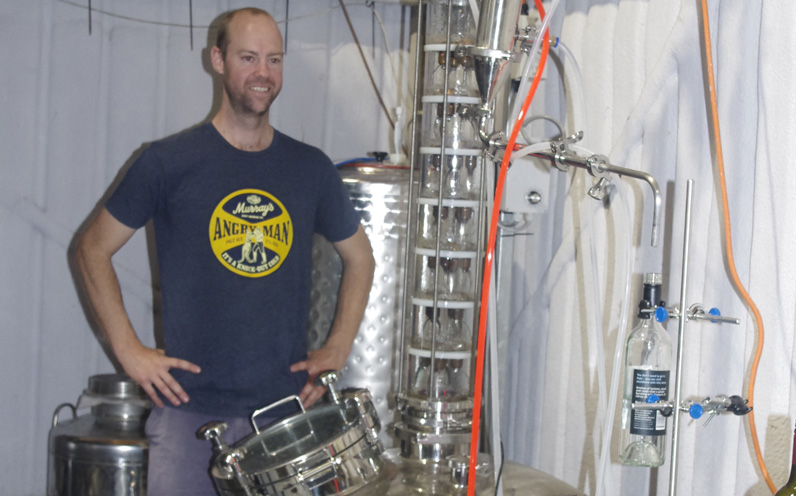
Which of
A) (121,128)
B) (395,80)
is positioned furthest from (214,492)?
(395,80)

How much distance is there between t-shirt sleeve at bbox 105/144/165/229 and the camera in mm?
1978

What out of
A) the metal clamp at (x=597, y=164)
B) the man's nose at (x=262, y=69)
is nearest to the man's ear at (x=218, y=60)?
the man's nose at (x=262, y=69)

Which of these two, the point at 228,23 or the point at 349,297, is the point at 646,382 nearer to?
the point at 349,297

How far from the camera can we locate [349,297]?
7.21 ft

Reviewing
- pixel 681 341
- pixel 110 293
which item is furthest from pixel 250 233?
pixel 681 341

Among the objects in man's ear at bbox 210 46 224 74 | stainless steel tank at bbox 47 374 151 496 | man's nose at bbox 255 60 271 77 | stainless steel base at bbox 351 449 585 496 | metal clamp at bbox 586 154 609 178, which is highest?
man's ear at bbox 210 46 224 74

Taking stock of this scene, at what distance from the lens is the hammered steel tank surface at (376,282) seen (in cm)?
230

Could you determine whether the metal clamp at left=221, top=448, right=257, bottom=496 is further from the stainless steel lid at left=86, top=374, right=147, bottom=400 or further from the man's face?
the stainless steel lid at left=86, top=374, right=147, bottom=400

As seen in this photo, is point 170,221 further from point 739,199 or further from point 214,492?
point 739,199

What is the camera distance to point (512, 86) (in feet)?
7.32

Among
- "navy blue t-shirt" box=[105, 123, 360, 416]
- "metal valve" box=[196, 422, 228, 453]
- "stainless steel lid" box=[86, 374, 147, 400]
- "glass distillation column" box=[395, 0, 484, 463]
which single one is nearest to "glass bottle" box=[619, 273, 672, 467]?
"glass distillation column" box=[395, 0, 484, 463]

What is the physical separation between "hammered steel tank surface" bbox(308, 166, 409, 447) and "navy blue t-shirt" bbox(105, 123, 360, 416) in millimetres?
250

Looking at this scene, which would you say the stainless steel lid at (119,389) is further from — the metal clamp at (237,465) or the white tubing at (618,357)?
the white tubing at (618,357)

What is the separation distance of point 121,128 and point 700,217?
199cm
